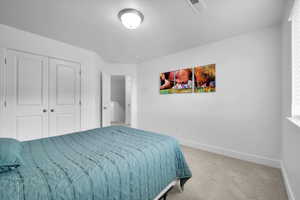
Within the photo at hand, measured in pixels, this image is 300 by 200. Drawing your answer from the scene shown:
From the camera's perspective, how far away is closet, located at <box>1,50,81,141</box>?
2.33m

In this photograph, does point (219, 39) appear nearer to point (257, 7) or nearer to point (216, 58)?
point (216, 58)

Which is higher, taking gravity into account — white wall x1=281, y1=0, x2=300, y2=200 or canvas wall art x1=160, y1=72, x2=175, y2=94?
canvas wall art x1=160, y1=72, x2=175, y2=94

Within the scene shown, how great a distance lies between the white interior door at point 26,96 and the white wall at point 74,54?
0.17m

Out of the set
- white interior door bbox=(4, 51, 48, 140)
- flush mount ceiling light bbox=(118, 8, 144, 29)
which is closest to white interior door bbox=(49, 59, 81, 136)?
white interior door bbox=(4, 51, 48, 140)

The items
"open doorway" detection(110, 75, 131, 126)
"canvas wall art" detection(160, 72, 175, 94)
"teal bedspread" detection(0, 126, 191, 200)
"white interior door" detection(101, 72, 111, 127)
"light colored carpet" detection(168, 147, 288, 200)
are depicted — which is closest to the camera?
"teal bedspread" detection(0, 126, 191, 200)

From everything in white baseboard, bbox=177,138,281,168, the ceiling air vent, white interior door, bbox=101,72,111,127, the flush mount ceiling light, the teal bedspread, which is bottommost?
white baseboard, bbox=177,138,281,168

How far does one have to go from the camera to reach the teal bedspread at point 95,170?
769mm

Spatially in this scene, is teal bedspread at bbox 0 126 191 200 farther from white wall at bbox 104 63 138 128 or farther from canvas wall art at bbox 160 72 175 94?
white wall at bbox 104 63 138 128

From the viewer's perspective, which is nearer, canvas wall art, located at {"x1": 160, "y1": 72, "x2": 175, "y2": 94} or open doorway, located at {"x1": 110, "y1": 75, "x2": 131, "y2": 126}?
canvas wall art, located at {"x1": 160, "y1": 72, "x2": 175, "y2": 94}

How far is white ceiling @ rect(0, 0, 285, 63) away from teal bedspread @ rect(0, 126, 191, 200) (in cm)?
180

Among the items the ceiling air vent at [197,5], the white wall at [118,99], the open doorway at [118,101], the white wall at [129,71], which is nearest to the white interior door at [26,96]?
the white wall at [129,71]

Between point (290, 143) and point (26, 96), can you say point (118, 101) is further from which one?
point (290, 143)

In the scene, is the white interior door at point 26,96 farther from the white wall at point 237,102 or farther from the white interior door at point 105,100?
the white wall at point 237,102

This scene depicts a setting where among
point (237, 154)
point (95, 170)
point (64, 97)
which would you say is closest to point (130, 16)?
point (95, 170)
